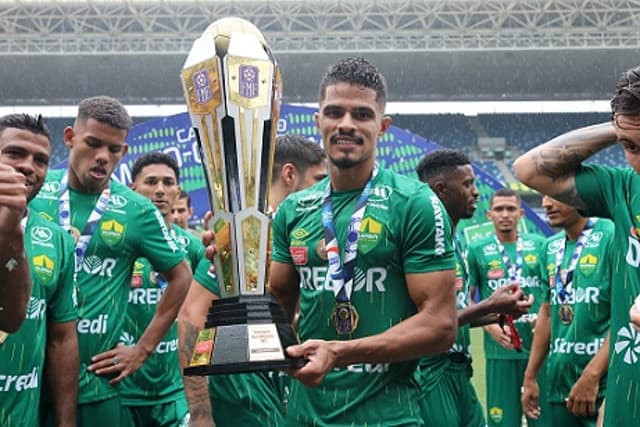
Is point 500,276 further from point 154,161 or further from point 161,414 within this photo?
point 161,414

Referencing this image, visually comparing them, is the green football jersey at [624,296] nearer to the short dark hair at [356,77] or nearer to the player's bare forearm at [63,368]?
the short dark hair at [356,77]

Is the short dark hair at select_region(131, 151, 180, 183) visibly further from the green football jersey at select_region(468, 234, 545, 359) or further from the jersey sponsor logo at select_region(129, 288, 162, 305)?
the green football jersey at select_region(468, 234, 545, 359)

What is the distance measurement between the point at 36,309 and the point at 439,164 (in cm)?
229

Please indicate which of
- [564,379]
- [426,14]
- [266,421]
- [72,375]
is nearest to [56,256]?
[72,375]

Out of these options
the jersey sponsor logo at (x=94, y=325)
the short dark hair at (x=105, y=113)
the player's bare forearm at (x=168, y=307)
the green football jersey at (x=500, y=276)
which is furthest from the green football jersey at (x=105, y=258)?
the green football jersey at (x=500, y=276)

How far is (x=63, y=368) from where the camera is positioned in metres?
3.57

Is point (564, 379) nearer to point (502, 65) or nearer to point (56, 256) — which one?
point (56, 256)

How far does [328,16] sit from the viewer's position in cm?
2523

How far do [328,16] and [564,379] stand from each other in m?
21.0

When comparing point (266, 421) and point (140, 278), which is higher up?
point (140, 278)

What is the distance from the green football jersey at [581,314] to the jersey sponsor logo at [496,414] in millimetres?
2507

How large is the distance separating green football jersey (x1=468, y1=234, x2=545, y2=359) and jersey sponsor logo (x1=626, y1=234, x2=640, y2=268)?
4.90 metres

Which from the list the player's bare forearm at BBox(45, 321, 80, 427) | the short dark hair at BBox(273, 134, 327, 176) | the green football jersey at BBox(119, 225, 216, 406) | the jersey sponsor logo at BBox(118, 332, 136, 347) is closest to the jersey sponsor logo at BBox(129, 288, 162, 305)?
the green football jersey at BBox(119, 225, 216, 406)

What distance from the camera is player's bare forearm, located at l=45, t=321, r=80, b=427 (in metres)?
3.54
